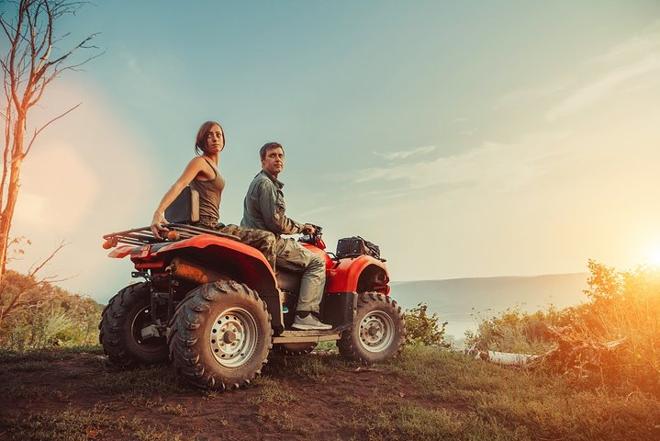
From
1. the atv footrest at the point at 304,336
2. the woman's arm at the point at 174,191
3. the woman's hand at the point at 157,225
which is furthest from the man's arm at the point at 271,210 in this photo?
the woman's hand at the point at 157,225

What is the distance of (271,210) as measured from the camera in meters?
5.88

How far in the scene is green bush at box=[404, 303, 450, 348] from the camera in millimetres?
11375

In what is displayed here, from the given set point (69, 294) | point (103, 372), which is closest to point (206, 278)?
point (103, 372)

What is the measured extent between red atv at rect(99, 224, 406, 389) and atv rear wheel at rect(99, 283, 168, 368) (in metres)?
0.01

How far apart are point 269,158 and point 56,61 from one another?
12.5 feet

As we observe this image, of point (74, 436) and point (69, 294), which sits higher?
point (69, 294)

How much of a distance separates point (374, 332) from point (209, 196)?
3421 mm

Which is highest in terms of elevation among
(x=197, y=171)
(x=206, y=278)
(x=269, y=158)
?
(x=269, y=158)

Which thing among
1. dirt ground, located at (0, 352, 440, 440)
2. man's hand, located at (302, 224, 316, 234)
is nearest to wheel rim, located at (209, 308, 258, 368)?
dirt ground, located at (0, 352, 440, 440)

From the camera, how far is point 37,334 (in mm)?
9469

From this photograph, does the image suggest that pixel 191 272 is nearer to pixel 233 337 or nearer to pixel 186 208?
pixel 186 208

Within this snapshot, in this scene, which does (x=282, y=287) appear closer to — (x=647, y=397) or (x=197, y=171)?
(x=197, y=171)

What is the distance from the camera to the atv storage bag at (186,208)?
4.92 m

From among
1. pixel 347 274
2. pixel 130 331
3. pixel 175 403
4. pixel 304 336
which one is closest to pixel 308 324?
pixel 304 336
